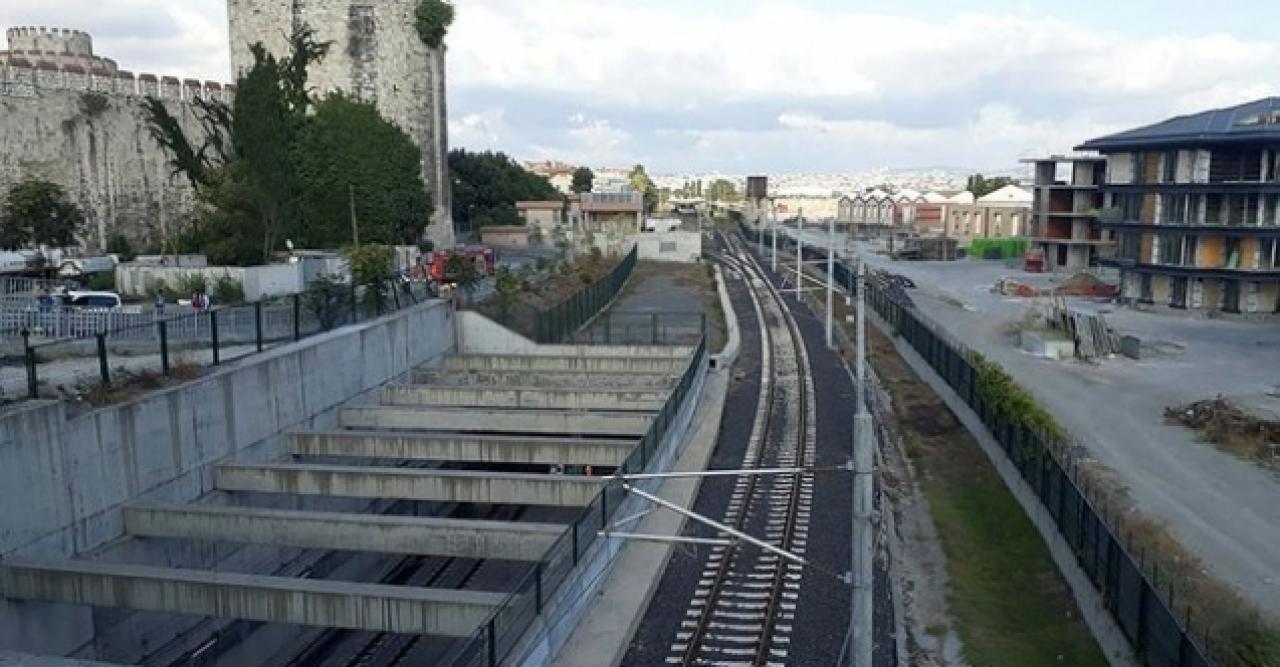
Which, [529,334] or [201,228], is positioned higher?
[201,228]

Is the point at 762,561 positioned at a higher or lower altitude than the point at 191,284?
lower

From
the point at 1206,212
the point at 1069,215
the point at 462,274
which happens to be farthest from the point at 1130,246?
the point at 462,274

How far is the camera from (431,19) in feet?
219

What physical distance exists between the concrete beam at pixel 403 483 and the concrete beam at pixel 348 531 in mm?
2332

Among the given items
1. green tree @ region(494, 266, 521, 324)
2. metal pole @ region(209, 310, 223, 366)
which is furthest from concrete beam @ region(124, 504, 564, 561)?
green tree @ region(494, 266, 521, 324)

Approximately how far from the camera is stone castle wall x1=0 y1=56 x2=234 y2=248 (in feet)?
175

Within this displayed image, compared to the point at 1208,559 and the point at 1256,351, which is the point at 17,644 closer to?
the point at 1208,559

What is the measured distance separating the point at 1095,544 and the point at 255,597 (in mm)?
15018

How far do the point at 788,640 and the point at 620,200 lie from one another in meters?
107

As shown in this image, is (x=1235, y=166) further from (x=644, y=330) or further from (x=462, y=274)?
(x=462, y=274)

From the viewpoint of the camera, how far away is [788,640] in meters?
18.2

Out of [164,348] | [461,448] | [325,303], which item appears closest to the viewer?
[164,348]

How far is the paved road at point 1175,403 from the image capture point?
23547mm

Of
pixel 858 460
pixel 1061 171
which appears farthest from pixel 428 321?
pixel 1061 171
